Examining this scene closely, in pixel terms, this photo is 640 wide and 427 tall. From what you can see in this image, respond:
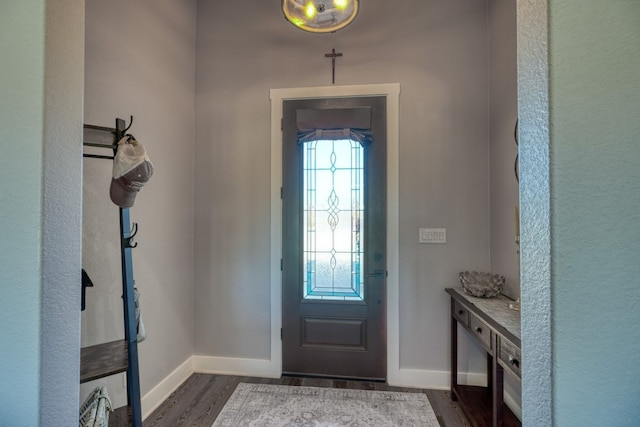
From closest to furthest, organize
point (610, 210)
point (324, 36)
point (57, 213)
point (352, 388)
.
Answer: point (610, 210) < point (57, 213) < point (352, 388) < point (324, 36)

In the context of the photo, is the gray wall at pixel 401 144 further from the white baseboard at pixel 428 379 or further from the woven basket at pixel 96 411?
the woven basket at pixel 96 411

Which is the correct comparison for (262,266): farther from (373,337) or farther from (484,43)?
(484,43)

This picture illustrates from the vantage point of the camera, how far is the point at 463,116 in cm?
246

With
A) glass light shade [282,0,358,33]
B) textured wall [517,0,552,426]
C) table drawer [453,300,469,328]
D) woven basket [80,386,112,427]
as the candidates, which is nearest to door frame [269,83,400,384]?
table drawer [453,300,469,328]

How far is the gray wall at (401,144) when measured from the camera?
2459 millimetres

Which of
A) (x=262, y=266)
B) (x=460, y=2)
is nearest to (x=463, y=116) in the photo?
(x=460, y=2)

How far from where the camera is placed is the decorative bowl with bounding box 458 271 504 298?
2018mm

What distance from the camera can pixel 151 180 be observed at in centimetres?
216

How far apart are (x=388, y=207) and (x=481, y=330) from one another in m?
1.14

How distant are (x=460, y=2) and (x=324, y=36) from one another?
1.19 meters

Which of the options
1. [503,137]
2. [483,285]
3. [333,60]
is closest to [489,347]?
[483,285]

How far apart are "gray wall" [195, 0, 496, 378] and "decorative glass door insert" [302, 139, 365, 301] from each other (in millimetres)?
374

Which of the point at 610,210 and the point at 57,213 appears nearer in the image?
the point at 610,210

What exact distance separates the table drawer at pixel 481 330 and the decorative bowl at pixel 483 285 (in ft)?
0.62
